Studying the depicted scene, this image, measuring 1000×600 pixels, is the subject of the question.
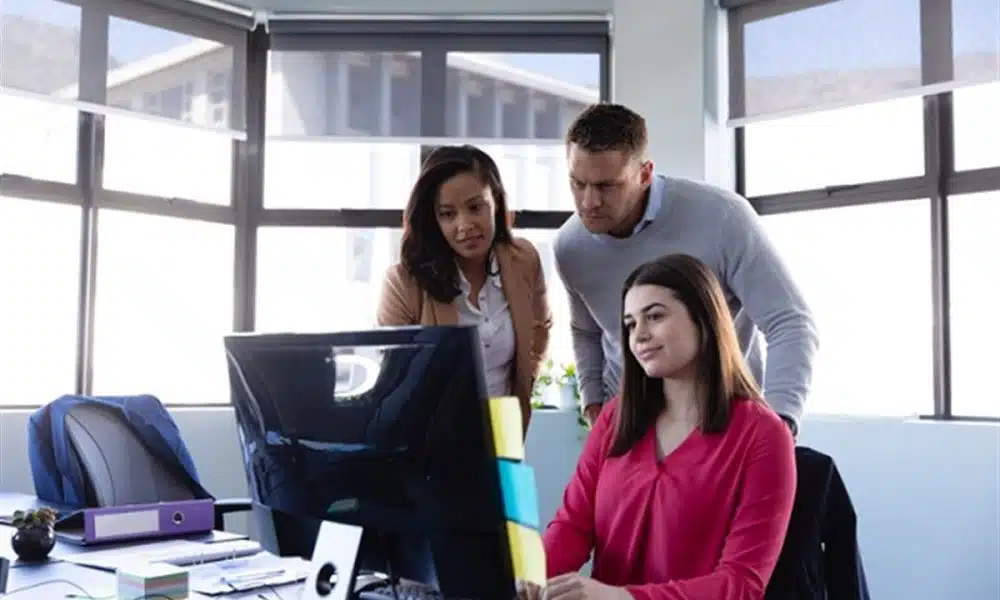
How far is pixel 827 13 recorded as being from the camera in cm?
365

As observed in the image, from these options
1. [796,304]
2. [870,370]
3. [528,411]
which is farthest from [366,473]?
[870,370]

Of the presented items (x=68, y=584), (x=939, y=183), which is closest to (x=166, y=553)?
(x=68, y=584)

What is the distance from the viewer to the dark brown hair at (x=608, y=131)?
1.73 meters

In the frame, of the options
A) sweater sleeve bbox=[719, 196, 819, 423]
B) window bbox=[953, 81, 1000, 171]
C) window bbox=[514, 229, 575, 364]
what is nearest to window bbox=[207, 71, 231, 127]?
window bbox=[514, 229, 575, 364]

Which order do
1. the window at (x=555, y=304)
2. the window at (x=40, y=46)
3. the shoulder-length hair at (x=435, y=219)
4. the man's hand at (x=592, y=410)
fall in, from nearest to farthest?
the shoulder-length hair at (x=435, y=219), the man's hand at (x=592, y=410), the window at (x=40, y=46), the window at (x=555, y=304)

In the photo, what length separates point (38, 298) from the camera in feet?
11.8

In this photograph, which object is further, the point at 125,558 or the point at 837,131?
the point at 837,131

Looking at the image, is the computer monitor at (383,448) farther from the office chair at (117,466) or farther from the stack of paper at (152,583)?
the office chair at (117,466)

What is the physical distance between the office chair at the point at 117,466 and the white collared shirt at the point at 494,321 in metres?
0.86

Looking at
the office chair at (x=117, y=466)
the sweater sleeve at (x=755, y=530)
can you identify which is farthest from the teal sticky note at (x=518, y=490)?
the office chair at (x=117, y=466)

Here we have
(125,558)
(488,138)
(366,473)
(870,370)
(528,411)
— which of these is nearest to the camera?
(366,473)

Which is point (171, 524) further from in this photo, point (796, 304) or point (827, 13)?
point (827, 13)

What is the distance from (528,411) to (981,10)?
2399 millimetres

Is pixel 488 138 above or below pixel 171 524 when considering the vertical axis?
above
